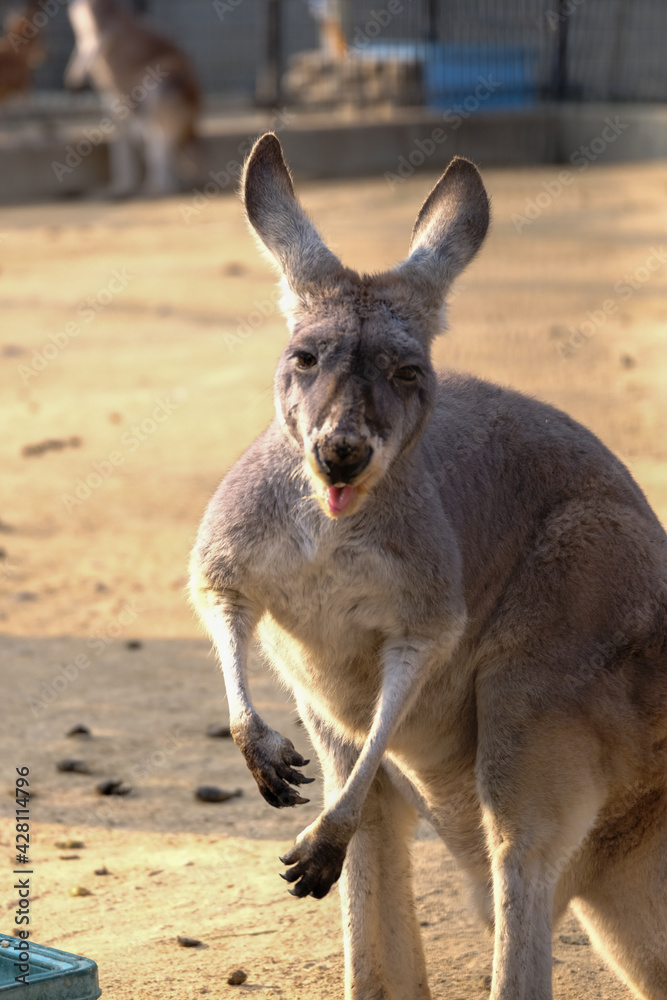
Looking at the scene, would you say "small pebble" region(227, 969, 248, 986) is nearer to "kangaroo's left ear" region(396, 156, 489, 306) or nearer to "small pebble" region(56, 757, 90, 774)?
"small pebble" region(56, 757, 90, 774)

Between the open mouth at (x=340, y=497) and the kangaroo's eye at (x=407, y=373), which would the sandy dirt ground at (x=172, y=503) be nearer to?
the open mouth at (x=340, y=497)

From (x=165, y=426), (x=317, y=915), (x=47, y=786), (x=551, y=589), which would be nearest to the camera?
(x=551, y=589)

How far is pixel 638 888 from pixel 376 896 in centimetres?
55

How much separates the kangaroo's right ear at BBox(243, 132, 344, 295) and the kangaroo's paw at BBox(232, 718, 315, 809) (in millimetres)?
865

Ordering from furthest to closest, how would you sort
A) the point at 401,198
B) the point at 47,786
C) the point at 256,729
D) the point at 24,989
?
1. the point at 401,198
2. the point at 47,786
3. the point at 256,729
4. the point at 24,989

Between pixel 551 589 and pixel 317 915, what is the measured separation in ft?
3.80

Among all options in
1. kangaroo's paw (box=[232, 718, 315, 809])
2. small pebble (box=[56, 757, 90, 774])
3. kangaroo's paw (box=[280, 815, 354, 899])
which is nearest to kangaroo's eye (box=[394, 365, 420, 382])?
kangaroo's paw (box=[232, 718, 315, 809])

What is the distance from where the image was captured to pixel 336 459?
233 centimetres

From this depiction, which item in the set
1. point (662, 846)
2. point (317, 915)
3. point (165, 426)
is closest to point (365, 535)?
point (662, 846)

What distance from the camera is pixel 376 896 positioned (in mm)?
2881

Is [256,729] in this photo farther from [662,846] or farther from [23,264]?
[23,264]

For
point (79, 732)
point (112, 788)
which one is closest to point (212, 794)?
point (112, 788)

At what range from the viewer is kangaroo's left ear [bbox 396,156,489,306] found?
273cm

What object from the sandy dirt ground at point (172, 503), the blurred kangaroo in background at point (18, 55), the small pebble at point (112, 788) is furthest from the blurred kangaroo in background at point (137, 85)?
the small pebble at point (112, 788)
